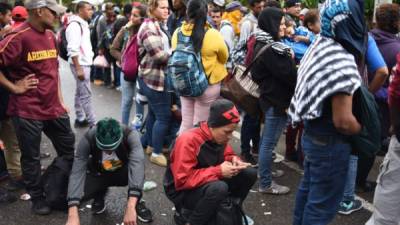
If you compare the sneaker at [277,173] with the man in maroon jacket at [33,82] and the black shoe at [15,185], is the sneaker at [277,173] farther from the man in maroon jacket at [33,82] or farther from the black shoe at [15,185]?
the black shoe at [15,185]

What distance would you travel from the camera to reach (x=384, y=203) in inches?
122

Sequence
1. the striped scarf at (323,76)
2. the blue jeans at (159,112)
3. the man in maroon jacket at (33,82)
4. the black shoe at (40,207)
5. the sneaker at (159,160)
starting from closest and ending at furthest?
the striped scarf at (323,76), the man in maroon jacket at (33,82), the black shoe at (40,207), the blue jeans at (159,112), the sneaker at (159,160)

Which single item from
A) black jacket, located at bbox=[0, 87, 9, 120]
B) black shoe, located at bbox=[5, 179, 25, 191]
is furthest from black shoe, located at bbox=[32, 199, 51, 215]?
black jacket, located at bbox=[0, 87, 9, 120]

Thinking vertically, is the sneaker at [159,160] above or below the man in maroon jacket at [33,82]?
below

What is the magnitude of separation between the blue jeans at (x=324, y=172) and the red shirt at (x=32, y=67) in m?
2.28

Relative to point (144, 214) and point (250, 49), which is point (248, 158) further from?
point (144, 214)

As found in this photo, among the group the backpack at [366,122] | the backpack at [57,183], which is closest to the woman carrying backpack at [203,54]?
the backpack at [57,183]

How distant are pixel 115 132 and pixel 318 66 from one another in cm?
159

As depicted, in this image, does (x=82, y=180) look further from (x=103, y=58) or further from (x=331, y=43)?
(x=103, y=58)

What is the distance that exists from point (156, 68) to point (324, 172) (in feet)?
8.43

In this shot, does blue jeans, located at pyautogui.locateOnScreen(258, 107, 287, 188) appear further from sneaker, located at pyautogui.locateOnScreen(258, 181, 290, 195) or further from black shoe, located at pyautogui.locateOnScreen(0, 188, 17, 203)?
black shoe, located at pyautogui.locateOnScreen(0, 188, 17, 203)

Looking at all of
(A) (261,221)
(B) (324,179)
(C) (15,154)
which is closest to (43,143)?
(C) (15,154)

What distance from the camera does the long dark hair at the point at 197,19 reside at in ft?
13.6

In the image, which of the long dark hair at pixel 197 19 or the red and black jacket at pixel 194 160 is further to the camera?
the long dark hair at pixel 197 19
